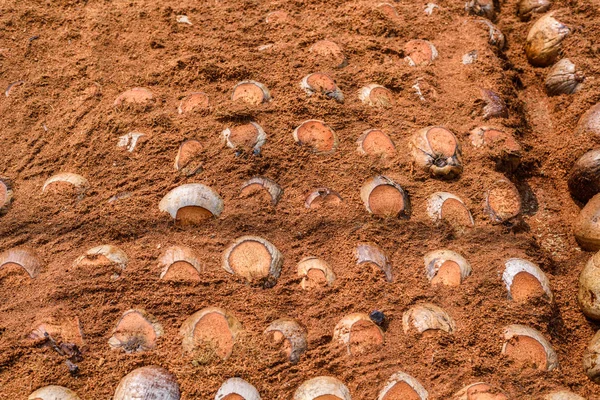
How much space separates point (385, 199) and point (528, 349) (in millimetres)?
946

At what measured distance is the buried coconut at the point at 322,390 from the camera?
2.03 m

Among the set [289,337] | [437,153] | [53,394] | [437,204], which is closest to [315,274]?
[289,337]

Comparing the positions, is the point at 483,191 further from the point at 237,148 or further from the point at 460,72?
the point at 237,148

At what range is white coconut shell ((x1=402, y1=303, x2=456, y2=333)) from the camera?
2.23 m

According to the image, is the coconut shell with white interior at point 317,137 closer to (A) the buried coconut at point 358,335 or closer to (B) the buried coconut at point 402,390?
(A) the buried coconut at point 358,335

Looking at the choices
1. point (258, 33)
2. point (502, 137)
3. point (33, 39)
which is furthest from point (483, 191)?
point (33, 39)

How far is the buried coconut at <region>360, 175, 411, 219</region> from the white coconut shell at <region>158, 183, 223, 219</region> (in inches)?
29.5

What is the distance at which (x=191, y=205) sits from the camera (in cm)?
255

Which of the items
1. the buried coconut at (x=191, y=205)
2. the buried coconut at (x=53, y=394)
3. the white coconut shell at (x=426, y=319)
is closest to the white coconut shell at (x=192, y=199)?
the buried coconut at (x=191, y=205)

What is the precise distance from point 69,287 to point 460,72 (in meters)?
2.66

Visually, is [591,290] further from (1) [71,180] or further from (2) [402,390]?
(1) [71,180]

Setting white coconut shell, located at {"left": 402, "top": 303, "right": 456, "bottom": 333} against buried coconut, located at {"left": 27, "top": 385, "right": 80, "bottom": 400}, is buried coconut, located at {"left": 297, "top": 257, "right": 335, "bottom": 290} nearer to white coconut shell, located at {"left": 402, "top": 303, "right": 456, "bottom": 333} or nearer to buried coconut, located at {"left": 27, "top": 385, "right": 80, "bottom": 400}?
white coconut shell, located at {"left": 402, "top": 303, "right": 456, "bottom": 333}

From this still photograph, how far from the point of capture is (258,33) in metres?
3.53

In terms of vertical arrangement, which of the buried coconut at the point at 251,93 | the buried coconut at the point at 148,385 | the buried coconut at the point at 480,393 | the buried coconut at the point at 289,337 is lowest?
the buried coconut at the point at 148,385
